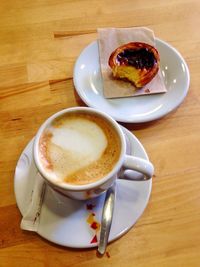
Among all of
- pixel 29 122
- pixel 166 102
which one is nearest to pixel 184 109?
pixel 166 102

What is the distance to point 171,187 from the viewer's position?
51 cm

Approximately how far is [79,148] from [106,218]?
106 millimetres

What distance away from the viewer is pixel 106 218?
448 millimetres

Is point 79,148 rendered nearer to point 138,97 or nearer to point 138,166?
point 138,166

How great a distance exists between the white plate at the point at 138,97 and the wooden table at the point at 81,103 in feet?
0.07

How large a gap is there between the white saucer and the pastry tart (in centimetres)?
22

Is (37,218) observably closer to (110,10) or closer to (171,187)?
(171,187)

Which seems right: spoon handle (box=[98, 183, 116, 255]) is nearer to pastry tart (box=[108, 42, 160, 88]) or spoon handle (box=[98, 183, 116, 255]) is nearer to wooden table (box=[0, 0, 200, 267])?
wooden table (box=[0, 0, 200, 267])

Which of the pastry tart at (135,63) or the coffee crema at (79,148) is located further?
the pastry tart at (135,63)

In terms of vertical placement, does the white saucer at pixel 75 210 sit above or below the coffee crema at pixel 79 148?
below

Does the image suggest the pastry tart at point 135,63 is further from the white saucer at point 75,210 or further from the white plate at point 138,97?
the white saucer at point 75,210

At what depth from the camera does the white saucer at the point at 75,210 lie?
1.45 ft

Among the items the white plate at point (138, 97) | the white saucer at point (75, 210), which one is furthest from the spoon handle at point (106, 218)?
the white plate at point (138, 97)

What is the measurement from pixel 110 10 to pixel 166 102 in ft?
1.00
